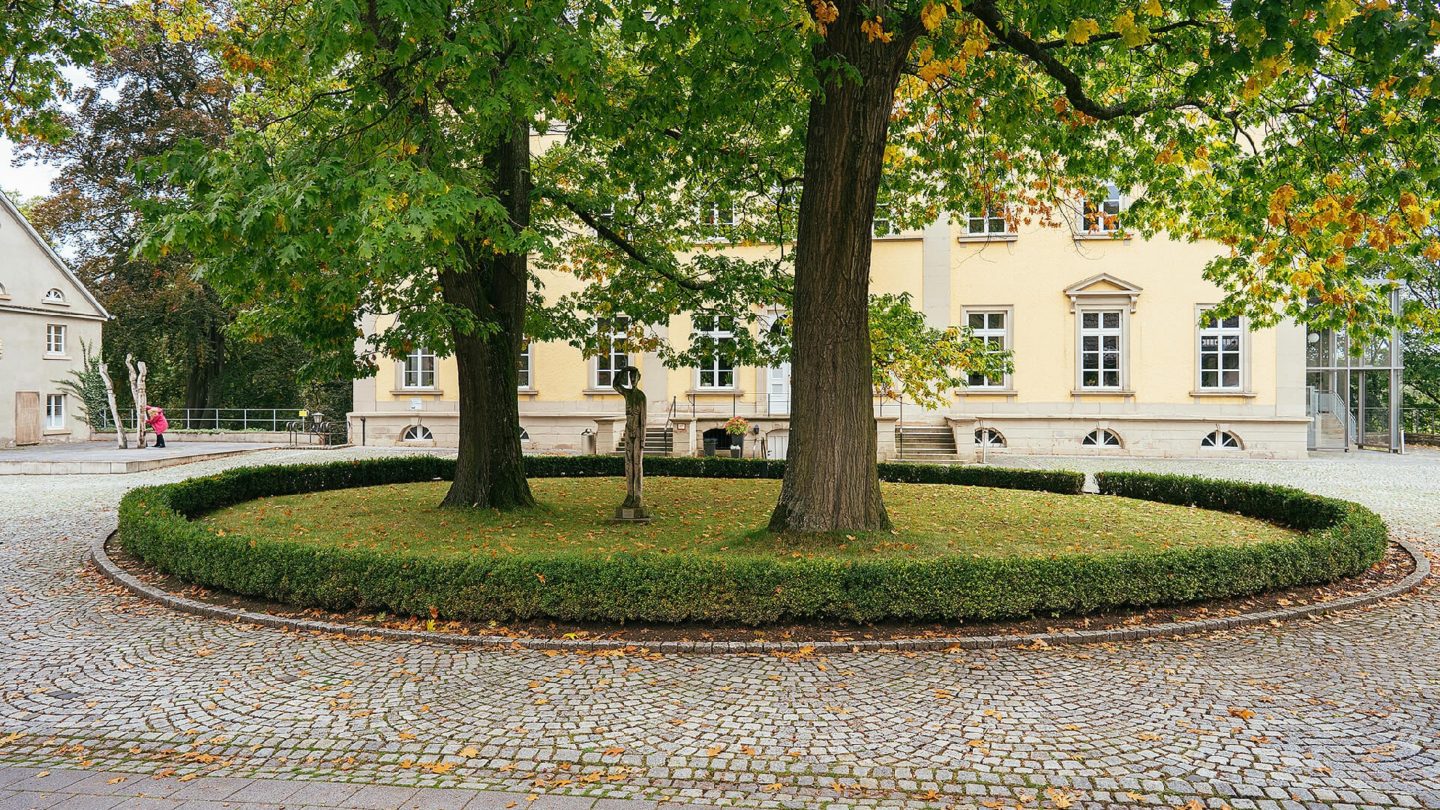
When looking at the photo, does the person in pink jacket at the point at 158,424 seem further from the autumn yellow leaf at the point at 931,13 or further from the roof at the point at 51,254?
the autumn yellow leaf at the point at 931,13

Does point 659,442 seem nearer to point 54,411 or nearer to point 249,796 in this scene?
point 249,796

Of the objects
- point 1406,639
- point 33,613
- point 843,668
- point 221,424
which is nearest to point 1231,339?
point 1406,639

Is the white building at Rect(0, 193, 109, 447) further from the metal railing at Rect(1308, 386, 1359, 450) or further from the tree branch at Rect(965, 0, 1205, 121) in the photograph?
the metal railing at Rect(1308, 386, 1359, 450)

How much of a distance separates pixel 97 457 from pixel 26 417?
10.3 meters

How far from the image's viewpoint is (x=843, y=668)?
19.6ft

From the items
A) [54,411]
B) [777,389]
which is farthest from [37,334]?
[777,389]

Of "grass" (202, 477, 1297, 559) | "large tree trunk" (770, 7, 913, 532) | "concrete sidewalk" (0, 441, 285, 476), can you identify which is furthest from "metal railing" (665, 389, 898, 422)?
"large tree trunk" (770, 7, 913, 532)

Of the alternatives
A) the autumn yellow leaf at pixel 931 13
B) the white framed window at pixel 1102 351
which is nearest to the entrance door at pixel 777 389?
the white framed window at pixel 1102 351

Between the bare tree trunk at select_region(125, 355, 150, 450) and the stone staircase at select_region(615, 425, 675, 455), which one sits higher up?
the bare tree trunk at select_region(125, 355, 150, 450)

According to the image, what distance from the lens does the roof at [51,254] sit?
1150 inches

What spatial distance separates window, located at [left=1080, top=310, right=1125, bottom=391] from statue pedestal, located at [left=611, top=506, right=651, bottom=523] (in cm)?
1751

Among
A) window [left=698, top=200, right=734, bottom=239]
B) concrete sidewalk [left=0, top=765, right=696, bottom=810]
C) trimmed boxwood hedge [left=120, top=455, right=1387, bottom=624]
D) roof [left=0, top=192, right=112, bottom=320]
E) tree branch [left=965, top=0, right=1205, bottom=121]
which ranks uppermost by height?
roof [left=0, top=192, right=112, bottom=320]

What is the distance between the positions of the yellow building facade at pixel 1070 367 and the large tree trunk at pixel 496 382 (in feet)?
38.4

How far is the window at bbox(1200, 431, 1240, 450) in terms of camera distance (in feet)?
78.6
